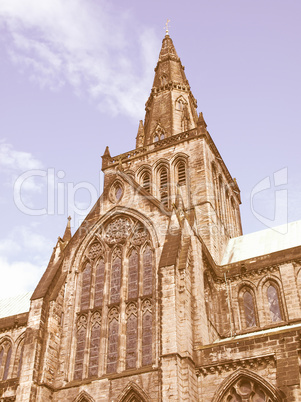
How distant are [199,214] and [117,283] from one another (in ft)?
28.0

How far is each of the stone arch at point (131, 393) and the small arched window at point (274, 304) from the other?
25.5 ft

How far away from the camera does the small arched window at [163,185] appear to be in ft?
106

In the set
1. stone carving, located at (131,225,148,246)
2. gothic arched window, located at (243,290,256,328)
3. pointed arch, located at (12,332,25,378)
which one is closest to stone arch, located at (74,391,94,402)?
stone carving, located at (131,225,148,246)

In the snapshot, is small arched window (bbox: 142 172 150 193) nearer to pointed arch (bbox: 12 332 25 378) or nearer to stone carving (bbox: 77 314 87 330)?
pointed arch (bbox: 12 332 25 378)

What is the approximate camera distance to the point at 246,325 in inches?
930

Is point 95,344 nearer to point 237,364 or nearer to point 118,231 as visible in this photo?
point 118,231

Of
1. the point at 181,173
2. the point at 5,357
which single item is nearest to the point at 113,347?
the point at 5,357

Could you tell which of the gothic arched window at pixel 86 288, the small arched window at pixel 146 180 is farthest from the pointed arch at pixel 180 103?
the gothic arched window at pixel 86 288

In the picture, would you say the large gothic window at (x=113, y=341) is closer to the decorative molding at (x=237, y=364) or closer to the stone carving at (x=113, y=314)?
the stone carving at (x=113, y=314)

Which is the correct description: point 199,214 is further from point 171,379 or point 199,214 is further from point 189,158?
point 171,379

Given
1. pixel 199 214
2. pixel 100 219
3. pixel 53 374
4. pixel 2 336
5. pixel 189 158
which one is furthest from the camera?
pixel 189 158

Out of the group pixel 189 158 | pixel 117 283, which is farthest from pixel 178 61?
pixel 117 283

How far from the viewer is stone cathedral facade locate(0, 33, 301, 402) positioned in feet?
58.6

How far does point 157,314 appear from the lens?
20625mm
